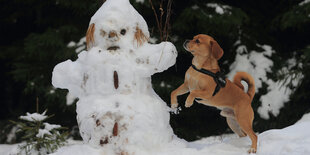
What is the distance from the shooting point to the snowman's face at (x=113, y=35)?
2.60 m

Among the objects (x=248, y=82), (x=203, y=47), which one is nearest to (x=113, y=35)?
(x=203, y=47)

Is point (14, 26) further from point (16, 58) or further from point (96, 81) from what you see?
point (96, 81)

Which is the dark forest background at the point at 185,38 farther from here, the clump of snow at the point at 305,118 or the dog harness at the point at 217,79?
the dog harness at the point at 217,79

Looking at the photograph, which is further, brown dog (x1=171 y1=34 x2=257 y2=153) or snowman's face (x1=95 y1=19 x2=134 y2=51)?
snowman's face (x1=95 y1=19 x2=134 y2=51)

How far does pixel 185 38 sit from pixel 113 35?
3576mm

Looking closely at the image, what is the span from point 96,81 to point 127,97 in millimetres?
276

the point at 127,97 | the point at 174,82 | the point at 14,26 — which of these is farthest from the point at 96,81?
the point at 14,26

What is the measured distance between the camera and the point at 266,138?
273 centimetres

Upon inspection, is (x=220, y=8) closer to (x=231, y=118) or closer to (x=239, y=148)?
(x=231, y=118)

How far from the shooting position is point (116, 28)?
2.61 metres

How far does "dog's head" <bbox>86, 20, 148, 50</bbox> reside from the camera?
8.53 feet

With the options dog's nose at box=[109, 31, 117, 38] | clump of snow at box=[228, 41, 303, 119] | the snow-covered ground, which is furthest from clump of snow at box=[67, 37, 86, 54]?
the snow-covered ground

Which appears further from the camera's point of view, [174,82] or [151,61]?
[174,82]

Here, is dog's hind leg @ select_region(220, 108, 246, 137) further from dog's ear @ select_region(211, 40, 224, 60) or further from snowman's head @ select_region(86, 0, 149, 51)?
snowman's head @ select_region(86, 0, 149, 51)
